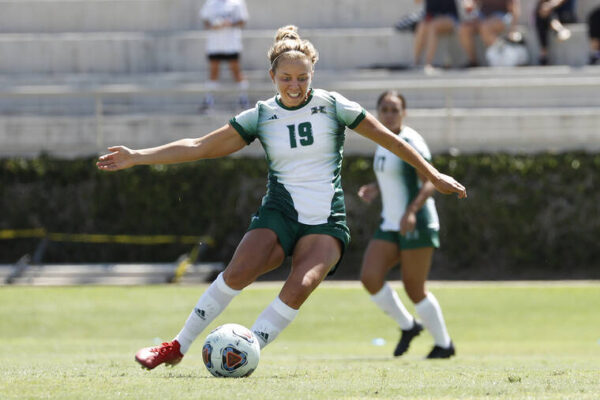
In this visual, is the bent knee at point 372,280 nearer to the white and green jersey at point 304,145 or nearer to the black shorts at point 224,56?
the white and green jersey at point 304,145

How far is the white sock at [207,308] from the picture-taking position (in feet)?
22.5

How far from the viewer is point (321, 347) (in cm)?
1160

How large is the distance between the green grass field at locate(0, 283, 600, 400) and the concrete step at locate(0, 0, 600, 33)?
7.60 metres

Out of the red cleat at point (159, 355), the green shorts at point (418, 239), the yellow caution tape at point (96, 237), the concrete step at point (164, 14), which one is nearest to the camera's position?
the red cleat at point (159, 355)

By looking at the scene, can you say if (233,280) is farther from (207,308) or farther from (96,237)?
(96,237)

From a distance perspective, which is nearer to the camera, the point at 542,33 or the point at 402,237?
the point at 402,237

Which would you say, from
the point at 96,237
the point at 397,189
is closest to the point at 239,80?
the point at 96,237

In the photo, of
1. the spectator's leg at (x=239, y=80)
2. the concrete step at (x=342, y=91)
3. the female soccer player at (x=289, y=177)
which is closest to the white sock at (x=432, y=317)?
the female soccer player at (x=289, y=177)

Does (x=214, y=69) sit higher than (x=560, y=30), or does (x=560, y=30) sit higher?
(x=560, y=30)

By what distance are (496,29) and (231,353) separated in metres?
13.5

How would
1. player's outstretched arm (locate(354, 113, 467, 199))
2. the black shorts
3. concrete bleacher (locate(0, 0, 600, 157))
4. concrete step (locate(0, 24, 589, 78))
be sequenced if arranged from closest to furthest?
player's outstretched arm (locate(354, 113, 467, 199)) < concrete bleacher (locate(0, 0, 600, 157)) < the black shorts < concrete step (locate(0, 24, 589, 78))

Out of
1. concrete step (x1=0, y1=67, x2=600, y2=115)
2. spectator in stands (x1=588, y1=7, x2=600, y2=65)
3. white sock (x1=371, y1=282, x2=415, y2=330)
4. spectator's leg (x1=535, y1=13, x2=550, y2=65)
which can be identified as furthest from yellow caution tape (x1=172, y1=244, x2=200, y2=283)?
spectator in stands (x1=588, y1=7, x2=600, y2=65)

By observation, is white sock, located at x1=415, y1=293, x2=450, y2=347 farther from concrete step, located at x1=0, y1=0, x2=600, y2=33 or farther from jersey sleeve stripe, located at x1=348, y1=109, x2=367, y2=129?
concrete step, located at x1=0, y1=0, x2=600, y2=33

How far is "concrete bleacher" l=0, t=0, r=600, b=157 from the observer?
16.7m
